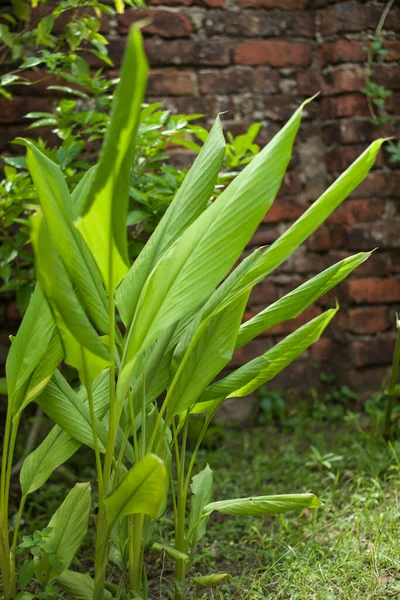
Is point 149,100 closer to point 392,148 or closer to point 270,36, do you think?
point 270,36

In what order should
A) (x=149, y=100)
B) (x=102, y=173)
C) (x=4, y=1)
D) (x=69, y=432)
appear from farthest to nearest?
(x=149, y=100)
(x=4, y=1)
(x=69, y=432)
(x=102, y=173)

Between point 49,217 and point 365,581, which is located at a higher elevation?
point 49,217

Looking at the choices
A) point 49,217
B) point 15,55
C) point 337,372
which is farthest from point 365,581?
point 15,55

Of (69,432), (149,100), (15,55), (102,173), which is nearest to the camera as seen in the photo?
(102,173)

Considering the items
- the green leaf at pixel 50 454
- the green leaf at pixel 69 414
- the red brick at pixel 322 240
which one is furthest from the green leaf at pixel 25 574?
the red brick at pixel 322 240

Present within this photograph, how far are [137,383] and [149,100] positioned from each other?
4.39 feet

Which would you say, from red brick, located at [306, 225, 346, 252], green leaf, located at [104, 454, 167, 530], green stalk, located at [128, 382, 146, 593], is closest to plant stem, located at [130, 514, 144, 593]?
green stalk, located at [128, 382, 146, 593]

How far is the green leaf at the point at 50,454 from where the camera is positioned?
1.16 metres

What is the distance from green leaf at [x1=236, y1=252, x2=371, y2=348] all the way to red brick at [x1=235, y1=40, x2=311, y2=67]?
55.9 inches

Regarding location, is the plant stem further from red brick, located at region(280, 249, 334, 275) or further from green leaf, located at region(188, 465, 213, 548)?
red brick, located at region(280, 249, 334, 275)

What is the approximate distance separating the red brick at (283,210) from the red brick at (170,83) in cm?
50

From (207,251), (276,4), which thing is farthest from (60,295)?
(276,4)

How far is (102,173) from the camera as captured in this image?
2.66 feet

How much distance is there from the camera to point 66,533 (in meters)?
1.15
